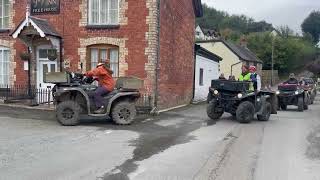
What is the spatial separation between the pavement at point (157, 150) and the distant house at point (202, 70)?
12546mm

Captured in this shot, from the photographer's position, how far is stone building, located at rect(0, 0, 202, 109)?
19500mm

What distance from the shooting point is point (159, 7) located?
19578 mm

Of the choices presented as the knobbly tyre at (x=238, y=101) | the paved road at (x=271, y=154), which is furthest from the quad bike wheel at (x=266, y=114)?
the paved road at (x=271, y=154)

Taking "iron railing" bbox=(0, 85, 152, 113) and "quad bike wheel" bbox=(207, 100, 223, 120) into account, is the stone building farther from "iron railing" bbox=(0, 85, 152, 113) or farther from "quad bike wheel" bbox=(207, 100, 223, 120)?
"quad bike wheel" bbox=(207, 100, 223, 120)

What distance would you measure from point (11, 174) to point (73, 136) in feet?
14.3

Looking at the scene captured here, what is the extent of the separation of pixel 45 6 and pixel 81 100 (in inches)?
301

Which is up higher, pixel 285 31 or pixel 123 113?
pixel 285 31

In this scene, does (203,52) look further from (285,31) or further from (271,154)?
(285,31)

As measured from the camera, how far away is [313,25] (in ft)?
391

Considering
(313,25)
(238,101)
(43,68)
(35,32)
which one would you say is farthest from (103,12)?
(313,25)

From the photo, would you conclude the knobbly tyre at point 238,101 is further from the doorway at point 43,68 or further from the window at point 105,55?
the doorway at point 43,68

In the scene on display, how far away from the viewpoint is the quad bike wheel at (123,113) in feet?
49.1

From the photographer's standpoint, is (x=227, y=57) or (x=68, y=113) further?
(x=227, y=57)

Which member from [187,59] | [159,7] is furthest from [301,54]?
[159,7]
